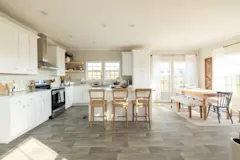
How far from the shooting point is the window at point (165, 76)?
22.6 ft

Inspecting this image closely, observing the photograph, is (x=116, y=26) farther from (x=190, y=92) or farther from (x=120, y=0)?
(x=190, y=92)

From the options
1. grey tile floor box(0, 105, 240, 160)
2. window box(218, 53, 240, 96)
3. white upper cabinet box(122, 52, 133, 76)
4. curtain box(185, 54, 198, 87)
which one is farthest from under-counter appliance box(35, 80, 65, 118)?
window box(218, 53, 240, 96)

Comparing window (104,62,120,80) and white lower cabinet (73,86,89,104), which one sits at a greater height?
window (104,62,120,80)

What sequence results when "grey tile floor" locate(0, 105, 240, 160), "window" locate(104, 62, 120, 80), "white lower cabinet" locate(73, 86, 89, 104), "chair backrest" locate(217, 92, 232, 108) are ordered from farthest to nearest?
"window" locate(104, 62, 120, 80)
"white lower cabinet" locate(73, 86, 89, 104)
"chair backrest" locate(217, 92, 232, 108)
"grey tile floor" locate(0, 105, 240, 160)

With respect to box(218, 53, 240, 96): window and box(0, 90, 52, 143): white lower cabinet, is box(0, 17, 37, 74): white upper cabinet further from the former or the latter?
box(218, 53, 240, 96): window

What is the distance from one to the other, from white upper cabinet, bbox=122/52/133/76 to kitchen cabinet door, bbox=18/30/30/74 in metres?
3.70

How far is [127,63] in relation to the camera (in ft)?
Answer: 20.8

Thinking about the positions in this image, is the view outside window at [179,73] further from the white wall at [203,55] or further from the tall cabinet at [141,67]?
the tall cabinet at [141,67]

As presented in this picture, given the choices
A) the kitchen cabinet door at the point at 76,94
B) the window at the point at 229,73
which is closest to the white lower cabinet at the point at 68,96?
the kitchen cabinet door at the point at 76,94

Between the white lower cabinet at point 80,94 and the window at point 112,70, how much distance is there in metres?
1.23

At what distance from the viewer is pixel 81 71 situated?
6.62 m

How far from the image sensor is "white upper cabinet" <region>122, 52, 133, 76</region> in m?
6.31

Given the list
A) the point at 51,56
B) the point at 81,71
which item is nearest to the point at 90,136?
the point at 51,56

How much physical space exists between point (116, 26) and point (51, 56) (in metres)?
2.99
